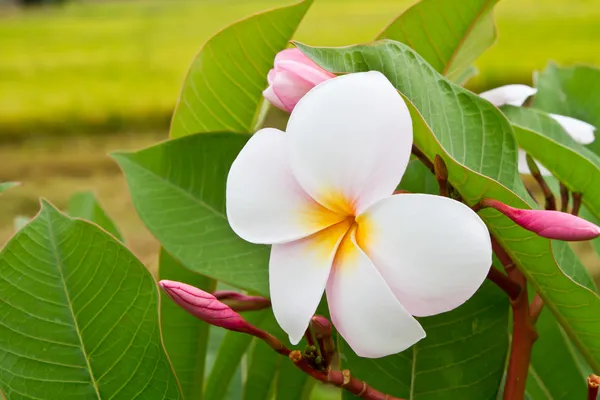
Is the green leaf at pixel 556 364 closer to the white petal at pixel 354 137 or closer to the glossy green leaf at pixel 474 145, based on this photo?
the glossy green leaf at pixel 474 145

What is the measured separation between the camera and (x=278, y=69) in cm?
33

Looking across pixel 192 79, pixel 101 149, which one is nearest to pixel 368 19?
pixel 101 149

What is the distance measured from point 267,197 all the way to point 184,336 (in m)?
0.22

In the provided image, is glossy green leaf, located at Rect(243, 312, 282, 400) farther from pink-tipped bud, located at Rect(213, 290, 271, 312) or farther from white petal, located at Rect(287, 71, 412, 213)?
white petal, located at Rect(287, 71, 412, 213)

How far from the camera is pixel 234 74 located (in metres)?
0.45

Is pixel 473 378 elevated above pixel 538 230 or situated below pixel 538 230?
below

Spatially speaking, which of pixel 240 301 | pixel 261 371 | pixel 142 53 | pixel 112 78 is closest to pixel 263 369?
pixel 261 371

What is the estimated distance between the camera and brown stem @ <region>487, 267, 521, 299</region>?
1.09ft

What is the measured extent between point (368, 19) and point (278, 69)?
24.6ft

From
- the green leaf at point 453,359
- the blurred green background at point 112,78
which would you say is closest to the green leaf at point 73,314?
the green leaf at point 453,359

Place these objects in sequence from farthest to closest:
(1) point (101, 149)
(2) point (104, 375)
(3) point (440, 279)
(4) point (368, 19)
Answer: (4) point (368, 19)
(1) point (101, 149)
(2) point (104, 375)
(3) point (440, 279)

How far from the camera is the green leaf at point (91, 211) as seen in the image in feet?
2.02

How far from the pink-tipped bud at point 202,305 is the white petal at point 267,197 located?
48mm

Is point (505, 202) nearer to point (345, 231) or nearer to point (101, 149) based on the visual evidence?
point (345, 231)
